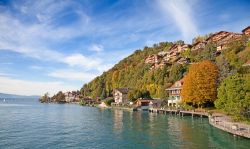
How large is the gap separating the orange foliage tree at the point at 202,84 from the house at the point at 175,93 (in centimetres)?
1651

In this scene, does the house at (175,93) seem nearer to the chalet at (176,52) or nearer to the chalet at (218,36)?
the chalet at (218,36)

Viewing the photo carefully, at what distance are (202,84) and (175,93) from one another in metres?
23.5

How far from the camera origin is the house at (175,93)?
9281 centimetres

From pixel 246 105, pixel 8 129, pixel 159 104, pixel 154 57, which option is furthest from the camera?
pixel 154 57

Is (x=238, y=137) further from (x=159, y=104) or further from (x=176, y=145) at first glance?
(x=159, y=104)

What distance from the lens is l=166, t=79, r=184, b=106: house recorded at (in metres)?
92.8

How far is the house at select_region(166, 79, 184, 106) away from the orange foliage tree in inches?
650

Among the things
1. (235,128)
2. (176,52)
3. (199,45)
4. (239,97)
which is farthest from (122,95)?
(235,128)

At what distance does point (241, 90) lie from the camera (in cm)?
4572

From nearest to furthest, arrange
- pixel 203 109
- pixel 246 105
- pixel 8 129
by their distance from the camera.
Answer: pixel 246 105 → pixel 8 129 → pixel 203 109

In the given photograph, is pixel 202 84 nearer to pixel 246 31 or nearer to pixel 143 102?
pixel 143 102

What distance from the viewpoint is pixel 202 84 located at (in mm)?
72188

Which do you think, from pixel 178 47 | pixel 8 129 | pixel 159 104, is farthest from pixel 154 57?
pixel 8 129

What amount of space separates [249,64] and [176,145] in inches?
1836
